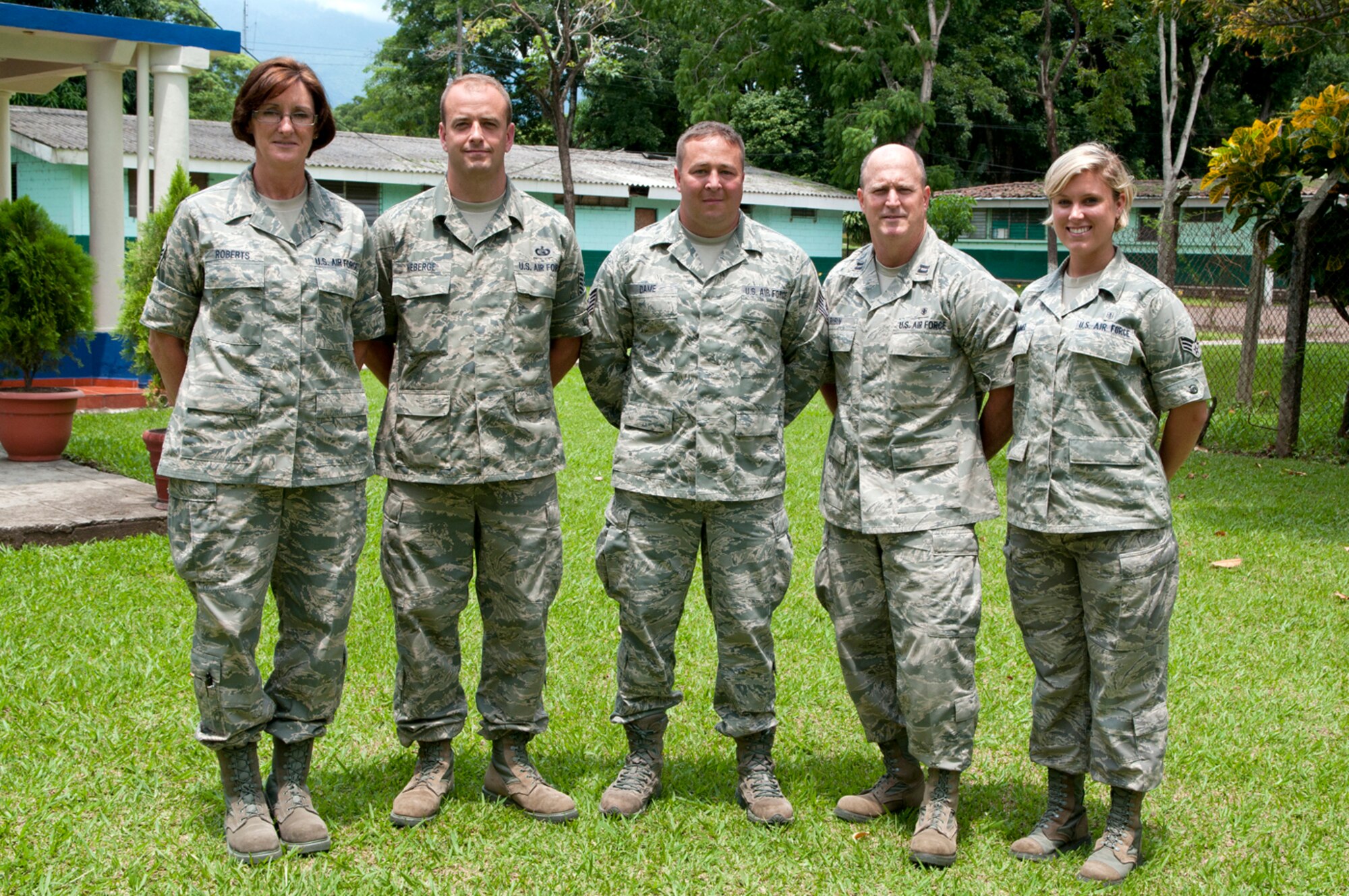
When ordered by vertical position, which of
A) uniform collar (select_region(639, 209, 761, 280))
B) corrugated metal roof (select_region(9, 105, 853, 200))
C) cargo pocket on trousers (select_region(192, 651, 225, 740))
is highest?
corrugated metal roof (select_region(9, 105, 853, 200))

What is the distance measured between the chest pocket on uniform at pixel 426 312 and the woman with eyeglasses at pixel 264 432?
0.17 m

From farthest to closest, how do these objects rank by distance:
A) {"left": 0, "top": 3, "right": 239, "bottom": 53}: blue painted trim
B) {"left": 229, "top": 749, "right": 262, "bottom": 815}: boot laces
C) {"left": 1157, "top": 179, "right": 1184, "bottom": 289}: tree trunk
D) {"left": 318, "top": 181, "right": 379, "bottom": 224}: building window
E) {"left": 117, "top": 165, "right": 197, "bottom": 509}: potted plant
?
1. {"left": 318, "top": 181, "right": 379, "bottom": 224}: building window
2. {"left": 1157, "top": 179, "right": 1184, "bottom": 289}: tree trunk
3. {"left": 0, "top": 3, "right": 239, "bottom": 53}: blue painted trim
4. {"left": 117, "top": 165, "right": 197, "bottom": 509}: potted plant
5. {"left": 229, "top": 749, "right": 262, "bottom": 815}: boot laces

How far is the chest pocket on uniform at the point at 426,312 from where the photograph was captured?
3588mm

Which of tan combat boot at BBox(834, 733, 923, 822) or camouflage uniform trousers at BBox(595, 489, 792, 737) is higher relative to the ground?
camouflage uniform trousers at BBox(595, 489, 792, 737)

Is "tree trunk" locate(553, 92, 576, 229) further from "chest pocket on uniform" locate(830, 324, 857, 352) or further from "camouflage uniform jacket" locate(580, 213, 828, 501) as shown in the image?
"chest pocket on uniform" locate(830, 324, 857, 352)

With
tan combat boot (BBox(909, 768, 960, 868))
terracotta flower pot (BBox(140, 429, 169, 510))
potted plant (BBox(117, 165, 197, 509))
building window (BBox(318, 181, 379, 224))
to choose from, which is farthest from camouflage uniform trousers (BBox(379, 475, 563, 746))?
building window (BBox(318, 181, 379, 224))

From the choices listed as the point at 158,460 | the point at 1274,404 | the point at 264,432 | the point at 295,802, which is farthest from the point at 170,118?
the point at 1274,404

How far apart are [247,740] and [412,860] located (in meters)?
0.58

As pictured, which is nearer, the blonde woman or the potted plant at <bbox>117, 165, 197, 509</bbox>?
the blonde woman

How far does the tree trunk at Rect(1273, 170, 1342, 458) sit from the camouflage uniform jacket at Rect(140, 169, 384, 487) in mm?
8373

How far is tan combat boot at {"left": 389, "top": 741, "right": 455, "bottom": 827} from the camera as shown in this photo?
3.61m

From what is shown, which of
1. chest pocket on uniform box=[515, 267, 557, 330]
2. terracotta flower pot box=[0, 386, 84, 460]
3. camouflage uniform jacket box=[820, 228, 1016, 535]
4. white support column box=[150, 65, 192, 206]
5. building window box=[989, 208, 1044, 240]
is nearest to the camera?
camouflage uniform jacket box=[820, 228, 1016, 535]

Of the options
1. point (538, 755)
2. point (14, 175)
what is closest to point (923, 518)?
point (538, 755)

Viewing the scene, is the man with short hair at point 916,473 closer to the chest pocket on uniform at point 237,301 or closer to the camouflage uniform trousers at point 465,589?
the camouflage uniform trousers at point 465,589
